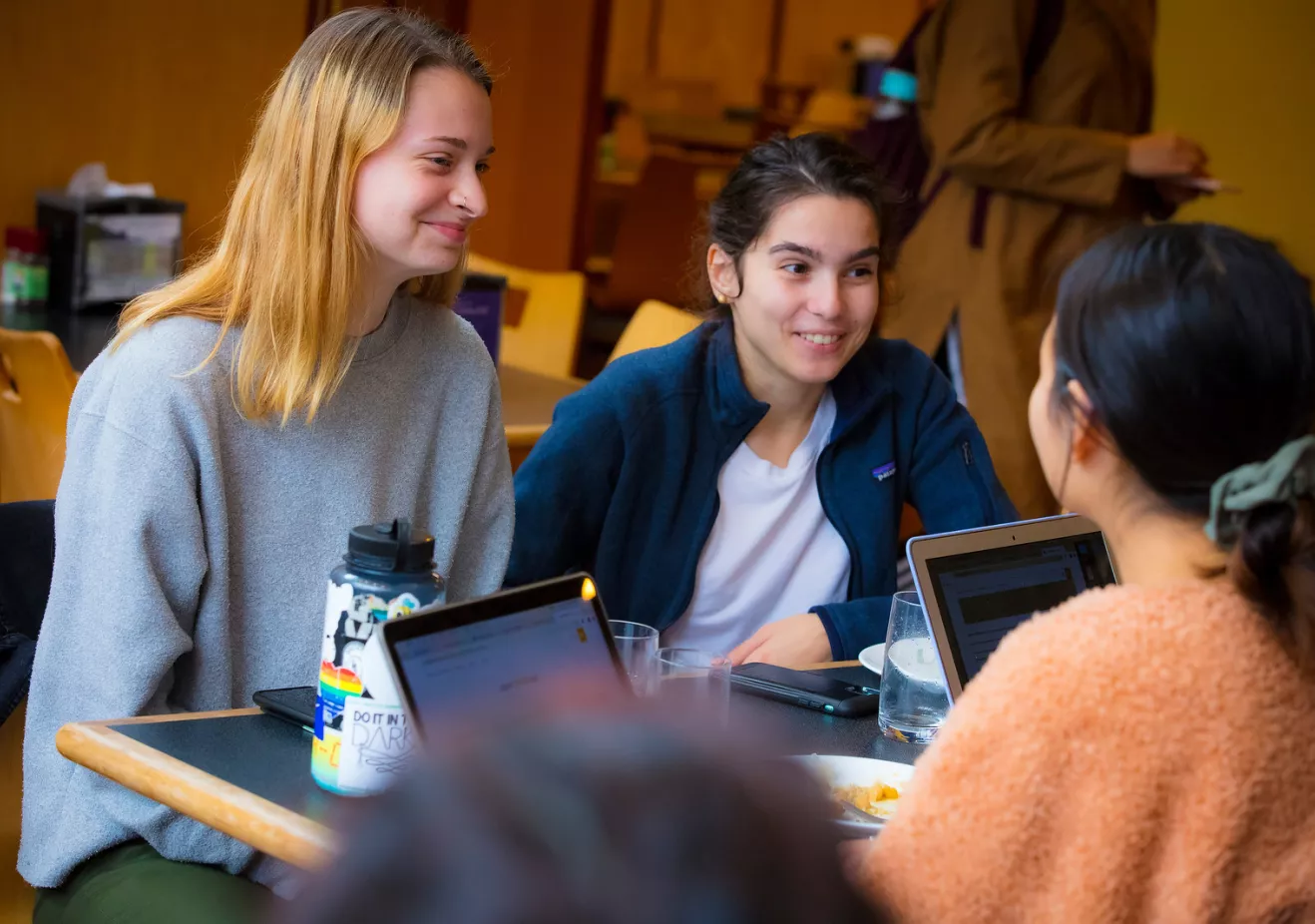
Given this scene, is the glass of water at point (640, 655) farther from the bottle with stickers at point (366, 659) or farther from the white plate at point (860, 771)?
the bottle with stickers at point (366, 659)

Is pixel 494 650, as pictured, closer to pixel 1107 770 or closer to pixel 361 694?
pixel 361 694

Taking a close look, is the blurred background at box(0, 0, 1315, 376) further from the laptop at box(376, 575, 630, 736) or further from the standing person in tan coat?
the standing person in tan coat

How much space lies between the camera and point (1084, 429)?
1.10 metres

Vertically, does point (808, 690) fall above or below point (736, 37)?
below

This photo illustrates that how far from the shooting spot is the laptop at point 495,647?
1.08m

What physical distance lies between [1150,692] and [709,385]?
122 cm

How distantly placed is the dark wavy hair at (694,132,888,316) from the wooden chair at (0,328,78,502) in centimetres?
113

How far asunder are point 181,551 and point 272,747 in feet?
0.78

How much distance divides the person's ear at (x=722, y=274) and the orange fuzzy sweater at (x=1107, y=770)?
4.12 feet

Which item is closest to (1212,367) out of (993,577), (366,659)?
(993,577)

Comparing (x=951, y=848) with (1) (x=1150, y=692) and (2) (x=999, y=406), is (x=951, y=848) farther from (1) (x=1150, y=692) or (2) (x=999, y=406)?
(2) (x=999, y=406)

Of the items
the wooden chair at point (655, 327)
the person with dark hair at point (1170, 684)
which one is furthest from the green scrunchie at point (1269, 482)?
the wooden chair at point (655, 327)

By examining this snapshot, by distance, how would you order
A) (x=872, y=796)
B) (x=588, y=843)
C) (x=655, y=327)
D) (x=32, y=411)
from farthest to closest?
(x=655, y=327) → (x=32, y=411) → (x=872, y=796) → (x=588, y=843)

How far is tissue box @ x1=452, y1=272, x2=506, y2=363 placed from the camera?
3.32m
